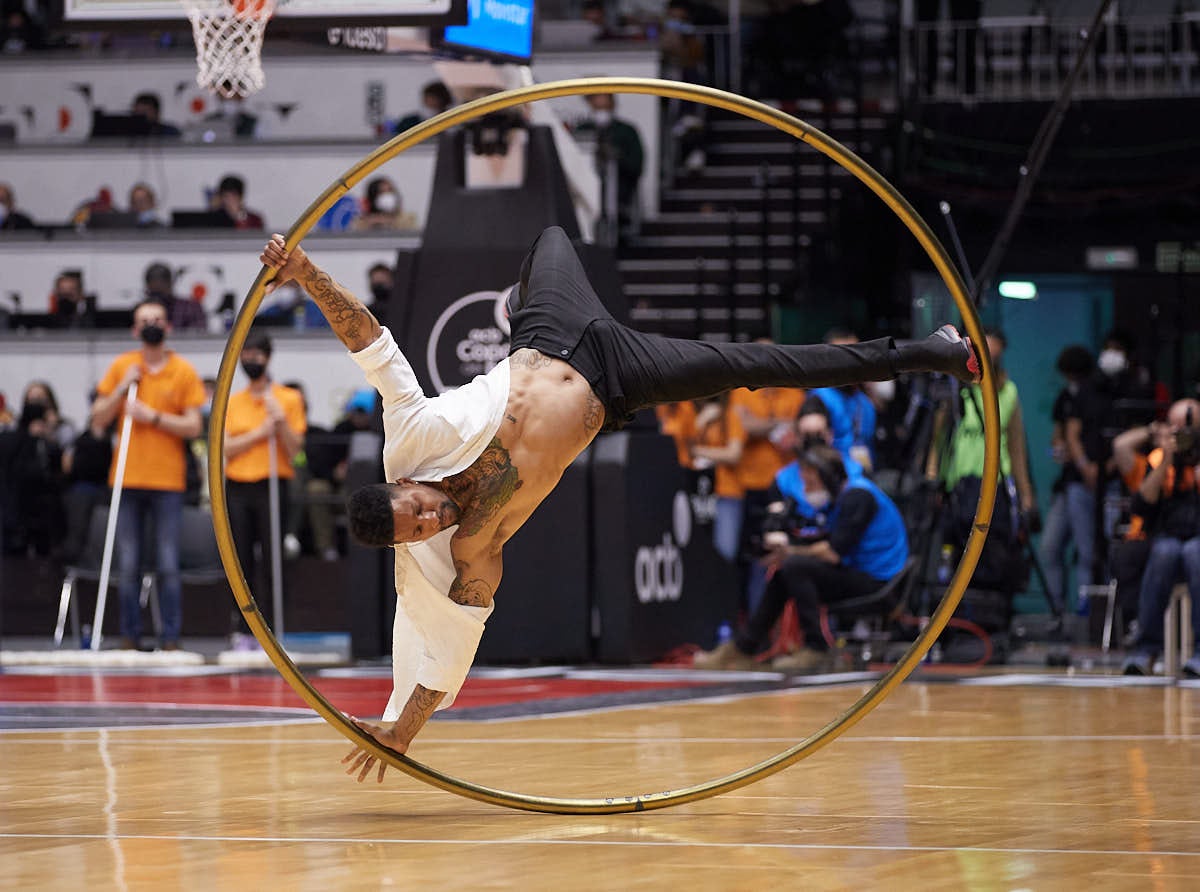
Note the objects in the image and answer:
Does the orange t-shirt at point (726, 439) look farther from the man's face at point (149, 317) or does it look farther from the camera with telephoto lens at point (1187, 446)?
the man's face at point (149, 317)

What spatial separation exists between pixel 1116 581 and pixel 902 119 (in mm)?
7108

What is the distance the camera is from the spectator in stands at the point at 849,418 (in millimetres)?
10945

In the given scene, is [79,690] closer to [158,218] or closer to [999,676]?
[999,676]

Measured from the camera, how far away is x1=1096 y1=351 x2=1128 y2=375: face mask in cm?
1330

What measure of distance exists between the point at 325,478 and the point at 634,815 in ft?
27.1

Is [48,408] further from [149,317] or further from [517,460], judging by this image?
[517,460]

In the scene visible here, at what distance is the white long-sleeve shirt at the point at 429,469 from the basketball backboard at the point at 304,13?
4392 millimetres

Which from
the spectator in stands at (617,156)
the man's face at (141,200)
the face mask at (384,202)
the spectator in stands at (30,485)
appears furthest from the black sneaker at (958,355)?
the man's face at (141,200)

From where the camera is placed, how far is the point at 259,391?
37.4 feet

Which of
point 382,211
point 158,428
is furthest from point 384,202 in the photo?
point 158,428

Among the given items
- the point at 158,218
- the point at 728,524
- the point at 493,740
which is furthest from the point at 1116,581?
A: the point at 158,218

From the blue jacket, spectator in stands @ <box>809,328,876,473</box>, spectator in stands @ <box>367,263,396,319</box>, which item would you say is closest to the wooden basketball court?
the blue jacket

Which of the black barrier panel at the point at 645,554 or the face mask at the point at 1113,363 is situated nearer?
the black barrier panel at the point at 645,554

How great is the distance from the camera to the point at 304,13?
931 cm
